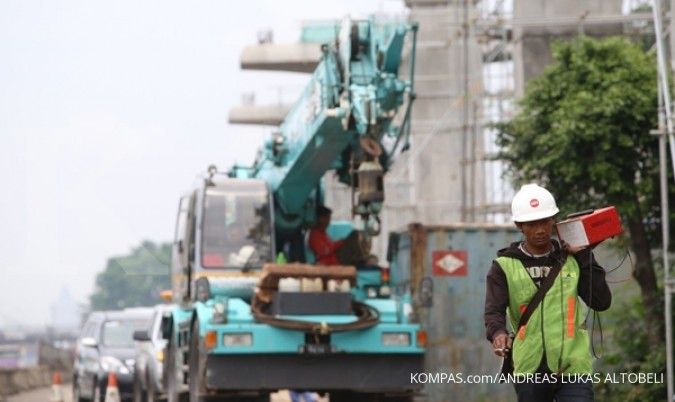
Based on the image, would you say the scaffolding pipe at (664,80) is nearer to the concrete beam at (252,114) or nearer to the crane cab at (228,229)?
the crane cab at (228,229)

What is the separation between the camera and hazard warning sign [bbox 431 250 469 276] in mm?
23453

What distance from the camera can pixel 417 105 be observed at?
172 ft

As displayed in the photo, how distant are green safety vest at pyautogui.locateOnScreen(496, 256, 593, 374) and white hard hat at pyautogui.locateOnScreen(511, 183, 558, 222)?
0.30 meters

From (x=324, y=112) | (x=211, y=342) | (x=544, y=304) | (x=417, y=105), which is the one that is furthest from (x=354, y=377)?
(x=417, y=105)

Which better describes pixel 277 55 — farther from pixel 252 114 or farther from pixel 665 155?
pixel 665 155

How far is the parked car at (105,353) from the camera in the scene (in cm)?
2856

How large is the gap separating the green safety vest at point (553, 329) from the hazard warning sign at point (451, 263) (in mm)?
13199

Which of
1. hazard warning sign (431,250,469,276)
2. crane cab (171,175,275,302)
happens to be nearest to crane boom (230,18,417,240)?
crane cab (171,175,275,302)

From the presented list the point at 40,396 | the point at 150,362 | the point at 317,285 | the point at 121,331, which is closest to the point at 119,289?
the point at 40,396

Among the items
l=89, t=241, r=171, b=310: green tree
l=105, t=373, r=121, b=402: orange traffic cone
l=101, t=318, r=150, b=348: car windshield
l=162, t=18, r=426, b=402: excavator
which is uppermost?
l=162, t=18, r=426, b=402: excavator

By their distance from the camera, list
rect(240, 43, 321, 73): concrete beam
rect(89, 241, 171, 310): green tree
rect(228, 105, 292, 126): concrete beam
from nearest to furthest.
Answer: rect(240, 43, 321, 73): concrete beam
rect(228, 105, 292, 126): concrete beam
rect(89, 241, 171, 310): green tree

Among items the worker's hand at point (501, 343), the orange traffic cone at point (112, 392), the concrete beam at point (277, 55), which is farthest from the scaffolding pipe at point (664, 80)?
the concrete beam at point (277, 55)

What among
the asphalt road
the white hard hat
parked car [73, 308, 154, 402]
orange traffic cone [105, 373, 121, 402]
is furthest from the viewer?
the asphalt road

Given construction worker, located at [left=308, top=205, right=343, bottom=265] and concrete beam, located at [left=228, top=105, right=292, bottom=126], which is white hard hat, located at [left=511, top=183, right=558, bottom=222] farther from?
concrete beam, located at [left=228, top=105, right=292, bottom=126]
